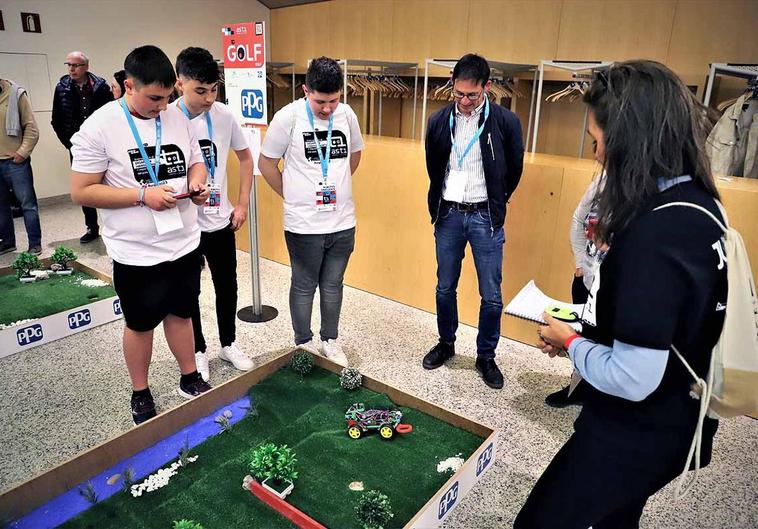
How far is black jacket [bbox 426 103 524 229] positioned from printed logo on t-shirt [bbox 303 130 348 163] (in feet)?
1.42

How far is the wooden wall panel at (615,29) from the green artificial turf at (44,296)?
456 centimetres

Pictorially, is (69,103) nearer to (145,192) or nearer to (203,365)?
(203,365)

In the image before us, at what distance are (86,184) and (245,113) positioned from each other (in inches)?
54.9

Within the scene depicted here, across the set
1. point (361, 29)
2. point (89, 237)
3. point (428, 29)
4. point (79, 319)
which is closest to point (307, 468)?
point (79, 319)

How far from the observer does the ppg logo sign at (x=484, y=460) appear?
1851 millimetres

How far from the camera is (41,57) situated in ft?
18.6

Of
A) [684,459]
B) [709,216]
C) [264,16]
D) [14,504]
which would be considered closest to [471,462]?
[684,459]

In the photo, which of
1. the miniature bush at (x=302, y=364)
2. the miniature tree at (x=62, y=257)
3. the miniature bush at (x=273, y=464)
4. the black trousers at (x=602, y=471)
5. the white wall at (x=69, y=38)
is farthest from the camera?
the white wall at (x=69, y=38)

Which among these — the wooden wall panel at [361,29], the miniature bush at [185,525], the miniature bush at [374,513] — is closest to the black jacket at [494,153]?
the miniature bush at [374,513]

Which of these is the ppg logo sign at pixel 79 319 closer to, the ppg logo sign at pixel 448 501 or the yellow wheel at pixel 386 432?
the yellow wheel at pixel 386 432

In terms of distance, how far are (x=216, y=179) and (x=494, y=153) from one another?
4.34 ft

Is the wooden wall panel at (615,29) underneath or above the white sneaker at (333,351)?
above

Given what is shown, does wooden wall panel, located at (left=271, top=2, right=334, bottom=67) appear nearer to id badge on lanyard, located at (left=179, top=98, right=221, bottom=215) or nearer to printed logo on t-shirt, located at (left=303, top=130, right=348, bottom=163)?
printed logo on t-shirt, located at (left=303, top=130, right=348, bottom=163)

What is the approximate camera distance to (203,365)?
8.81 ft
